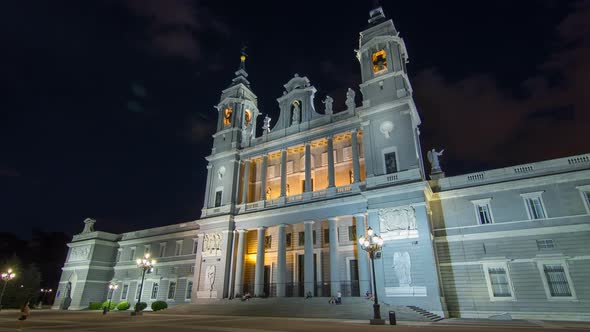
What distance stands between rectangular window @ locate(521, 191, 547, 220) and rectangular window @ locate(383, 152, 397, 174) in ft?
29.0

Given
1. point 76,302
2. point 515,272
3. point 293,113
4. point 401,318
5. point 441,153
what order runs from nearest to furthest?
point 401,318 < point 515,272 < point 441,153 < point 293,113 < point 76,302

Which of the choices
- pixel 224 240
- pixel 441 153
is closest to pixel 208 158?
pixel 224 240

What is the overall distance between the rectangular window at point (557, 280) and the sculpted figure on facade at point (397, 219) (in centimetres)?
832

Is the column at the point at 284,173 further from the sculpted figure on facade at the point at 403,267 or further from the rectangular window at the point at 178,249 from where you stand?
the rectangular window at the point at 178,249

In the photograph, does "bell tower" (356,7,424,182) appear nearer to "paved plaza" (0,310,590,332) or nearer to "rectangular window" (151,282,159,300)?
"paved plaza" (0,310,590,332)

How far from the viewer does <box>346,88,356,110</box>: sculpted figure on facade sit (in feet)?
98.1

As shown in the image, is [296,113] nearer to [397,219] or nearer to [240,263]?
[397,219]

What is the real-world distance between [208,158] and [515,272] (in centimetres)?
3039

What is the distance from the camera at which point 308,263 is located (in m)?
25.7

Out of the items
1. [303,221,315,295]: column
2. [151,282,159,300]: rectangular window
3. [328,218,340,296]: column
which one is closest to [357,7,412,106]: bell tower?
[328,218,340,296]: column

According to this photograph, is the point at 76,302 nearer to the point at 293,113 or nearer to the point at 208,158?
the point at 208,158

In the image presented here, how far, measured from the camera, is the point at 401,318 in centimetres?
1784

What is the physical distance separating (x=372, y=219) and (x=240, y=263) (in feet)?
44.7

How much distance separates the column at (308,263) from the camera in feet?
82.1
